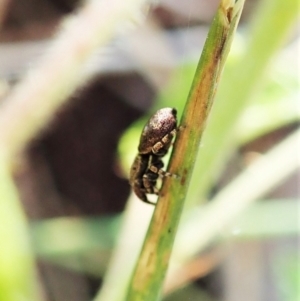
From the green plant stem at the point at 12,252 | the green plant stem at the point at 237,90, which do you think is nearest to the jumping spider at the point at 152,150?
the green plant stem at the point at 237,90

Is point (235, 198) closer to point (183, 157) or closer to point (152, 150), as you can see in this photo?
point (152, 150)

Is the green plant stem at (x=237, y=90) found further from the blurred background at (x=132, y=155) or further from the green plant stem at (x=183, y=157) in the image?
the green plant stem at (x=183, y=157)

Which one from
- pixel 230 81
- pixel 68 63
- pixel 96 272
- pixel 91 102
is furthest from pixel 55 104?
Result: pixel 91 102

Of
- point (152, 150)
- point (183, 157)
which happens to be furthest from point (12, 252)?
point (183, 157)

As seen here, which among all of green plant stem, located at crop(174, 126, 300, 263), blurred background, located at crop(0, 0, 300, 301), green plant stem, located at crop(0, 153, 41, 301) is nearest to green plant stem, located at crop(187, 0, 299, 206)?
blurred background, located at crop(0, 0, 300, 301)

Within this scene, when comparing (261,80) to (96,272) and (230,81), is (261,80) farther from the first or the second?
(96,272)

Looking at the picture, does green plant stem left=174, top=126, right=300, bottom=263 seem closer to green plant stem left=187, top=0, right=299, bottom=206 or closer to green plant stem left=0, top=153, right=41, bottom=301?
green plant stem left=187, top=0, right=299, bottom=206
